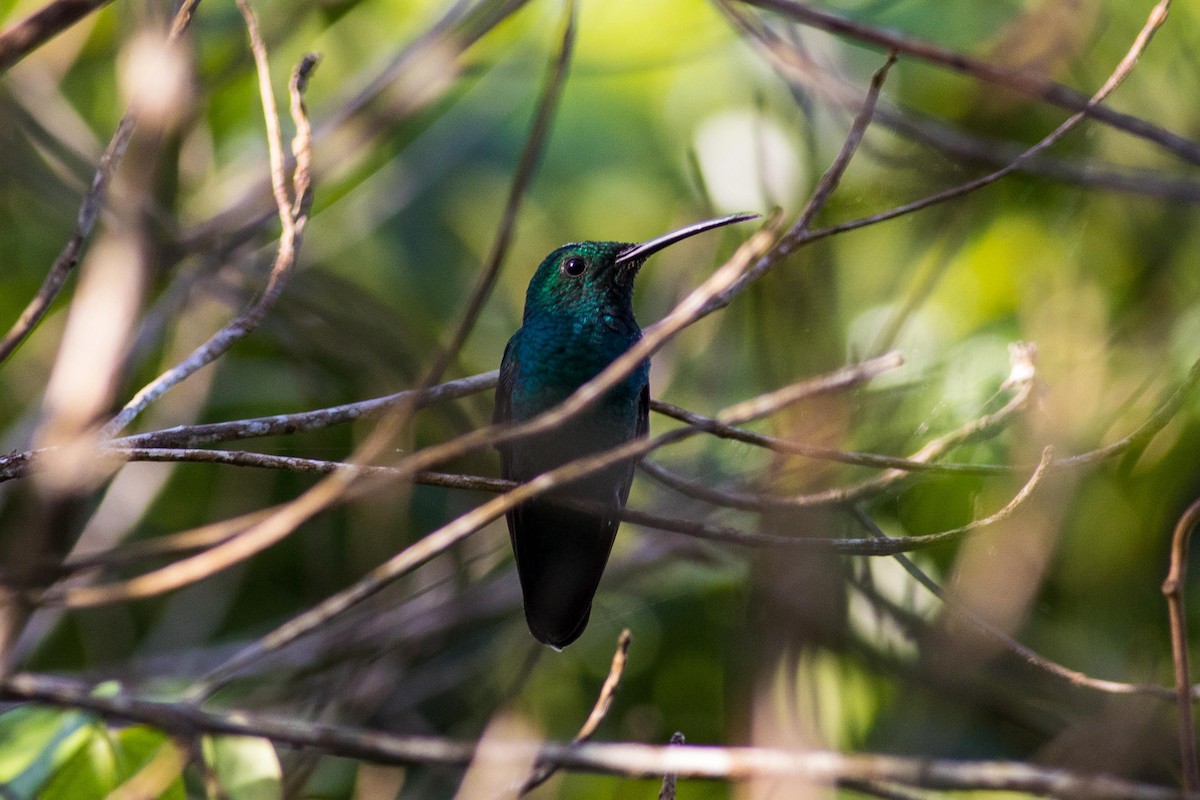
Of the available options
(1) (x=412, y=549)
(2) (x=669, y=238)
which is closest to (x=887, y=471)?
(2) (x=669, y=238)

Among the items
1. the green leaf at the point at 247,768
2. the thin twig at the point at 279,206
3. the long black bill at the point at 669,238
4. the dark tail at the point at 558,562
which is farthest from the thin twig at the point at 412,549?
the dark tail at the point at 558,562

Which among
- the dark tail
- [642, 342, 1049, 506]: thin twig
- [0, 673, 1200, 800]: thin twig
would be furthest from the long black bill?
[0, 673, 1200, 800]: thin twig

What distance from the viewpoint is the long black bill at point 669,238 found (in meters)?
2.75

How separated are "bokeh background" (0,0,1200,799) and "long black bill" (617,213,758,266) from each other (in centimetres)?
23

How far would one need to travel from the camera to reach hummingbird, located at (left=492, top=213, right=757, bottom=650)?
10.2ft

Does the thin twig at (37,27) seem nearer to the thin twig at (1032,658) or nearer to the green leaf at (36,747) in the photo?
the green leaf at (36,747)

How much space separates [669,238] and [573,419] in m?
0.55

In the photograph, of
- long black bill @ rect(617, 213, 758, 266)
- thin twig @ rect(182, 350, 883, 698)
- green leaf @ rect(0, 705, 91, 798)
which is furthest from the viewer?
long black bill @ rect(617, 213, 758, 266)

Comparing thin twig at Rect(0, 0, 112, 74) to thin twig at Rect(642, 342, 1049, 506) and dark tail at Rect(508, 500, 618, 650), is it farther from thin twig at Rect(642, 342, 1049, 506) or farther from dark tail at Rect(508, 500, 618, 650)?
dark tail at Rect(508, 500, 618, 650)

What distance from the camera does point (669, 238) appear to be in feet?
9.66

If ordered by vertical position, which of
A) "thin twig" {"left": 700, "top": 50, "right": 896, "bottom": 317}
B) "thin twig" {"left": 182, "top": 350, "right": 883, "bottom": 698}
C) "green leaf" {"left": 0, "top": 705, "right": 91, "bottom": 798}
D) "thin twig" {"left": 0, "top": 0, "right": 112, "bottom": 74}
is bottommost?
"green leaf" {"left": 0, "top": 705, "right": 91, "bottom": 798}

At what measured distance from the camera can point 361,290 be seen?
3945 millimetres

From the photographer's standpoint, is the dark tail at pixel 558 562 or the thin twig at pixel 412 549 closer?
the thin twig at pixel 412 549

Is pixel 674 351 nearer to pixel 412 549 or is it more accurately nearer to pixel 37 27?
pixel 412 549
